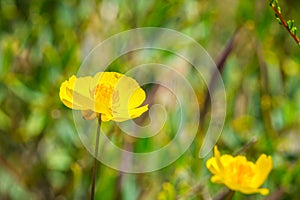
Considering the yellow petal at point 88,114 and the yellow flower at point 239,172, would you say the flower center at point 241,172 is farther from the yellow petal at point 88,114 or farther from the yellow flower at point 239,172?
the yellow petal at point 88,114

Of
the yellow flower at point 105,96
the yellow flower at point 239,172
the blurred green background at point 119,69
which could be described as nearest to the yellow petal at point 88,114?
the yellow flower at point 105,96

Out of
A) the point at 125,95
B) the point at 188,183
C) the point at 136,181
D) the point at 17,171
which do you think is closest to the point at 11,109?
the point at 17,171

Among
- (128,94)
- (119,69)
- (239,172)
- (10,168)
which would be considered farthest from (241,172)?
(10,168)

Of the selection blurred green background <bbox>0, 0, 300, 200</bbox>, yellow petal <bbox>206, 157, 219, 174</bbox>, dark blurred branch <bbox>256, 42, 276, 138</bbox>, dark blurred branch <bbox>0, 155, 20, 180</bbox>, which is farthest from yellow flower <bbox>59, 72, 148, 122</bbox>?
dark blurred branch <bbox>0, 155, 20, 180</bbox>

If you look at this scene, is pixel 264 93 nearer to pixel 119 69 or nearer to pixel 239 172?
pixel 119 69

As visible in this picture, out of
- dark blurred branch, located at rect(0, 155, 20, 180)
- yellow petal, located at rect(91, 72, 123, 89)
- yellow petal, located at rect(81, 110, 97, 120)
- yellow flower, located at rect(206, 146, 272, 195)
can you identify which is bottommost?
yellow flower, located at rect(206, 146, 272, 195)

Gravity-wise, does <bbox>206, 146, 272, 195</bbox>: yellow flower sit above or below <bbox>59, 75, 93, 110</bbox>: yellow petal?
below

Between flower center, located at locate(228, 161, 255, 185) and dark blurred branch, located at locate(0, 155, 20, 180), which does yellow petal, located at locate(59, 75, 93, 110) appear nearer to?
flower center, located at locate(228, 161, 255, 185)
